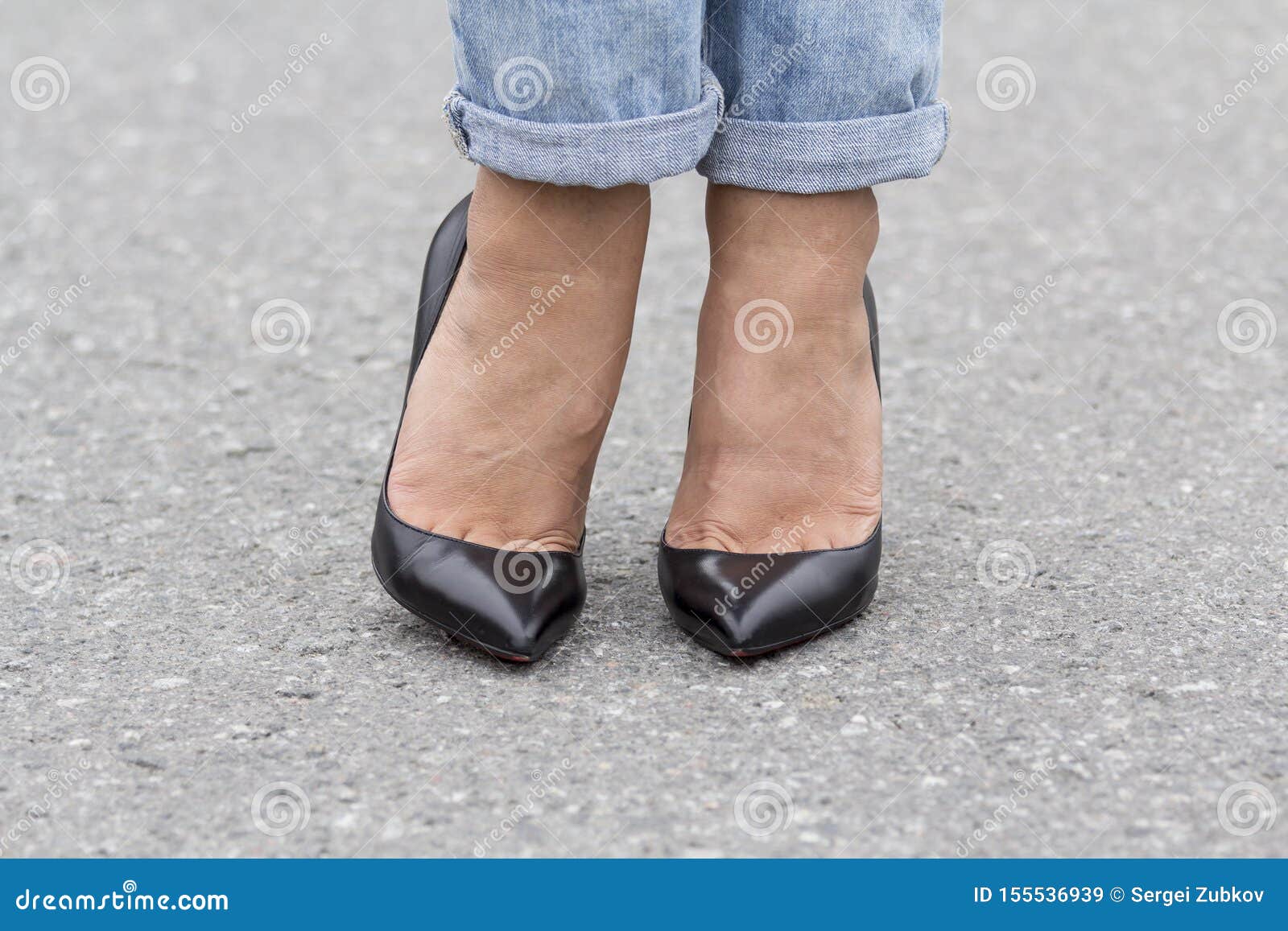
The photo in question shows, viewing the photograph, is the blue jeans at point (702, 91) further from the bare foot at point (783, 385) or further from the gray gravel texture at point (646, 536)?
the gray gravel texture at point (646, 536)

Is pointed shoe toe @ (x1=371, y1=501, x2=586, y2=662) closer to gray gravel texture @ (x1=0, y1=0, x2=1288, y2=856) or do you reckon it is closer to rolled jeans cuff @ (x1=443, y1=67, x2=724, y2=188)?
gray gravel texture @ (x1=0, y1=0, x2=1288, y2=856)

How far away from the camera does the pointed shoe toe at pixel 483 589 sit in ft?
4.34

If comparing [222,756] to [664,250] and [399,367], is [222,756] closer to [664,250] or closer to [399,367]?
[399,367]

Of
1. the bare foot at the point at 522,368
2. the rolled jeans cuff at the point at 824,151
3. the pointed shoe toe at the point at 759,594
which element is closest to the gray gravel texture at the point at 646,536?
the pointed shoe toe at the point at 759,594

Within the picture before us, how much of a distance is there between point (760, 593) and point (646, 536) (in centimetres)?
36

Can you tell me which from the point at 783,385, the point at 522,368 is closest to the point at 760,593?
the point at 783,385

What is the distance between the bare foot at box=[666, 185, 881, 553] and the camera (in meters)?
1.32

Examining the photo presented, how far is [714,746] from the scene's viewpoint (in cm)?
122

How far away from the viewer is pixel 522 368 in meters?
1.33

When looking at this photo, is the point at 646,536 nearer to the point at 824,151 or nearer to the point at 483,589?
the point at 483,589

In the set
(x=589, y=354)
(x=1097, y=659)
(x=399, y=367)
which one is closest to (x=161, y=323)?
(x=399, y=367)

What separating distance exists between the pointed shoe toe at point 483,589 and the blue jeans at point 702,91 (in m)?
0.37

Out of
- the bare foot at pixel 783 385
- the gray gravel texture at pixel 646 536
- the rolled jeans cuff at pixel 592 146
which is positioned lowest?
the gray gravel texture at pixel 646 536

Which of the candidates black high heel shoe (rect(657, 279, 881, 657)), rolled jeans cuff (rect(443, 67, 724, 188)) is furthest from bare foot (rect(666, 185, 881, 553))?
rolled jeans cuff (rect(443, 67, 724, 188))
